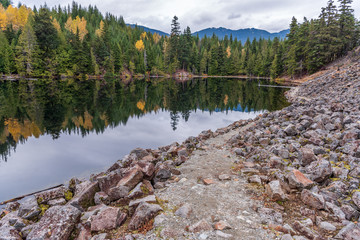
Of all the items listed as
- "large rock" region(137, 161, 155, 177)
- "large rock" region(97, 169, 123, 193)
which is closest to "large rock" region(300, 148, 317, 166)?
"large rock" region(137, 161, 155, 177)

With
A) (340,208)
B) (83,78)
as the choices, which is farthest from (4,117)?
(83,78)

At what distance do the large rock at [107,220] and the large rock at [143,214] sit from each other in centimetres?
38

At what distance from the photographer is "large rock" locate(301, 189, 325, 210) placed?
5.75 metres

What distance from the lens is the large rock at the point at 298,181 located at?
6.52 metres

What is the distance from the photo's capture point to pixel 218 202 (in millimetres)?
6574

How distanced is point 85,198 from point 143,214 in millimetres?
2415

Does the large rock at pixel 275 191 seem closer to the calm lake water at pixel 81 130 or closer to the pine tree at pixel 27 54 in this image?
the calm lake water at pixel 81 130

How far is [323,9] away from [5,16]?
128821mm

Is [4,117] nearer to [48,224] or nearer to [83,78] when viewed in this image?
[48,224]

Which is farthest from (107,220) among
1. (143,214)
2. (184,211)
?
(184,211)

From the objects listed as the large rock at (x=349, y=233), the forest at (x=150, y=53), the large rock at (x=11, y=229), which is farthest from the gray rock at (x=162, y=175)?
the forest at (x=150, y=53)

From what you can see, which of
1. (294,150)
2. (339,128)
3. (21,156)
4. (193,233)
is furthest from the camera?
(21,156)

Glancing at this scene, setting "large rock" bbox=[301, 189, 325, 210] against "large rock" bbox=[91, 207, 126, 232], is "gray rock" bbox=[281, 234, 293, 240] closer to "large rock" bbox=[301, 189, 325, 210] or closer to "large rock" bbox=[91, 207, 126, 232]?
"large rock" bbox=[301, 189, 325, 210]

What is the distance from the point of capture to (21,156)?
14711mm
